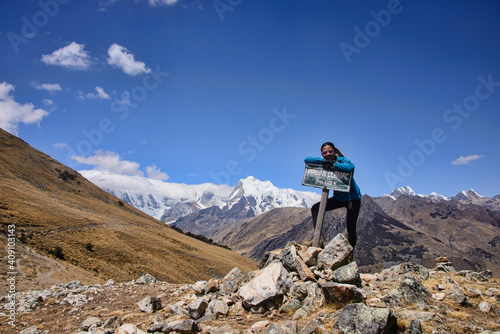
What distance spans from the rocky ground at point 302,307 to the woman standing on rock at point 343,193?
0.93m

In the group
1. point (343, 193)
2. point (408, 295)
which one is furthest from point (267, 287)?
point (343, 193)

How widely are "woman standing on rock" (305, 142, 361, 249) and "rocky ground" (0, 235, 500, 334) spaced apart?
935mm

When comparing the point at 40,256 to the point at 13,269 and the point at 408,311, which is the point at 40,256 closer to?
the point at 13,269

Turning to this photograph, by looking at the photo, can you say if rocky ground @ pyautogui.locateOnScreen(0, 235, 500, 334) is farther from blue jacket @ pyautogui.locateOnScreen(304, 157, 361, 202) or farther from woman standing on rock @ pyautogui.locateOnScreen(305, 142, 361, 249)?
blue jacket @ pyautogui.locateOnScreen(304, 157, 361, 202)

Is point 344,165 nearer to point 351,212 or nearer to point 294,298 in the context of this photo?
point 351,212

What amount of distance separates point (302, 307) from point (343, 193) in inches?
171

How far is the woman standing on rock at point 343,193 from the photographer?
9.33 m

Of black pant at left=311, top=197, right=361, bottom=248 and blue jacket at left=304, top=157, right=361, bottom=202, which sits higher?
blue jacket at left=304, top=157, right=361, bottom=202

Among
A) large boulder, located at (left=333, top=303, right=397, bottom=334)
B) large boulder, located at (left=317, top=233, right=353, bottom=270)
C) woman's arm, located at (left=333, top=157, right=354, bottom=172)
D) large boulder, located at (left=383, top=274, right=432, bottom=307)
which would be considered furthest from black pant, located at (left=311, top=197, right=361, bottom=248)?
large boulder, located at (left=333, top=303, right=397, bottom=334)

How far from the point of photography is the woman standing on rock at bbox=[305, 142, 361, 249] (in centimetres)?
933

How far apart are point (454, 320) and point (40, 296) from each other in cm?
1602

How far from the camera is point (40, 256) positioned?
26.2 meters

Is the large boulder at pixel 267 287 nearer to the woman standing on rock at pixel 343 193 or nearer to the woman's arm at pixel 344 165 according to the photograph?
the woman standing on rock at pixel 343 193

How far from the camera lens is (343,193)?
9.55 metres
